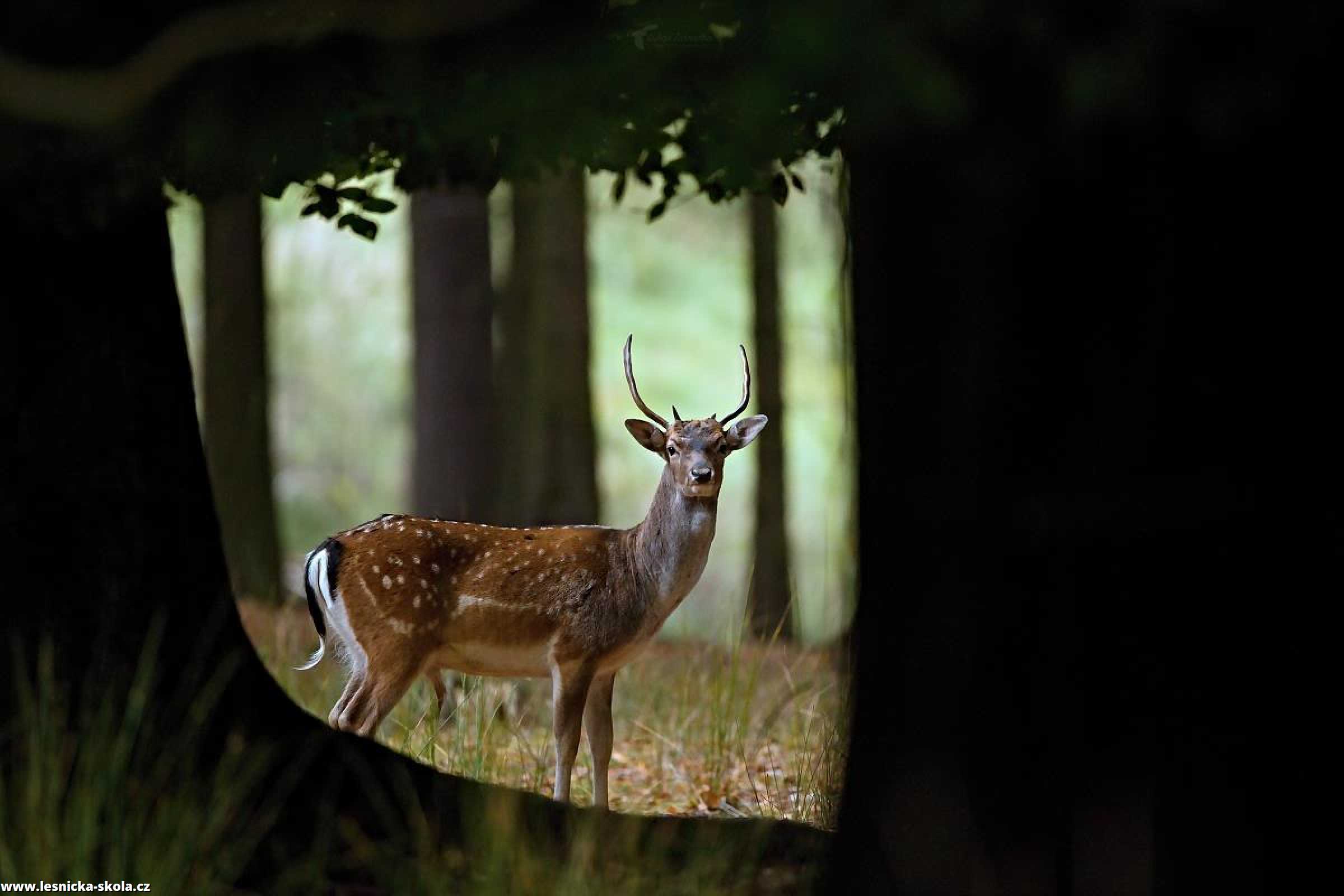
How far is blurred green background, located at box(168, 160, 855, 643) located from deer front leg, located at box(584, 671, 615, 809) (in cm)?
893

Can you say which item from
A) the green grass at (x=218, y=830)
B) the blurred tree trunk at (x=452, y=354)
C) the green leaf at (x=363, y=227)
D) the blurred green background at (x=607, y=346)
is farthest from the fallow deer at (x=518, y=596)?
the blurred green background at (x=607, y=346)

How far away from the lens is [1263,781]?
313 centimetres

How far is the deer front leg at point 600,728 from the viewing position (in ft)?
19.2

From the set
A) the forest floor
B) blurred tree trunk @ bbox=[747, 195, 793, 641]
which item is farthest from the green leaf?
blurred tree trunk @ bbox=[747, 195, 793, 641]

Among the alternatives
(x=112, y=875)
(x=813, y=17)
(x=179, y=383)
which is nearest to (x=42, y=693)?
(x=112, y=875)

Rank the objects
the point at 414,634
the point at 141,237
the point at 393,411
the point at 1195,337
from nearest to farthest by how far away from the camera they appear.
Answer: the point at 1195,337, the point at 141,237, the point at 414,634, the point at 393,411

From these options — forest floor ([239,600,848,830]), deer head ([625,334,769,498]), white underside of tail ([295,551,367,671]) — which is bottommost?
forest floor ([239,600,848,830])

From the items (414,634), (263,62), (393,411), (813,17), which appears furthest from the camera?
(393,411)

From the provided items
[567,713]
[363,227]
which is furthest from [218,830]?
[567,713]

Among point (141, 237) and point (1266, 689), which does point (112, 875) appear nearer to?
point (141, 237)

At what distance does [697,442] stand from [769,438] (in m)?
5.29

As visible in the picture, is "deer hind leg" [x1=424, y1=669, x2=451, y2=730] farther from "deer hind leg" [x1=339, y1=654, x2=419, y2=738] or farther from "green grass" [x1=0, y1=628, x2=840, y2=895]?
"green grass" [x1=0, y1=628, x2=840, y2=895]

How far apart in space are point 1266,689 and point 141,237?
10.0ft

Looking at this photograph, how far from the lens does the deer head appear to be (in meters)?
5.96
